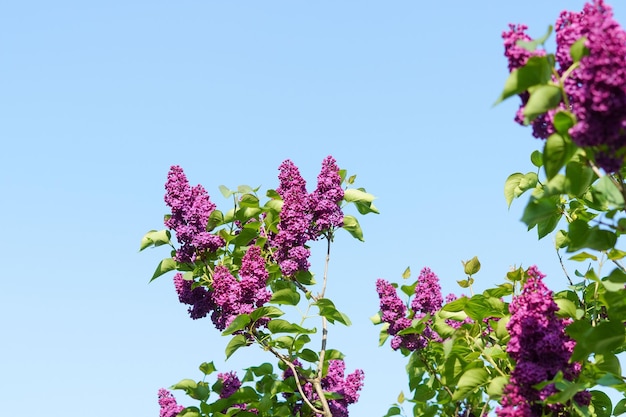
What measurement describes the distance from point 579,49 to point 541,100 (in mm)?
272

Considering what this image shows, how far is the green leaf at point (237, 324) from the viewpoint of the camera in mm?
5922

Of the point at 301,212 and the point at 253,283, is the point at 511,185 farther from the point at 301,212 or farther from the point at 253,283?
the point at 253,283

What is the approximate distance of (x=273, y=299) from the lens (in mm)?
6316

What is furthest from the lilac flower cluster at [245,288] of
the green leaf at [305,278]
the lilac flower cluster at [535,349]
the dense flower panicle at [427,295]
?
the lilac flower cluster at [535,349]

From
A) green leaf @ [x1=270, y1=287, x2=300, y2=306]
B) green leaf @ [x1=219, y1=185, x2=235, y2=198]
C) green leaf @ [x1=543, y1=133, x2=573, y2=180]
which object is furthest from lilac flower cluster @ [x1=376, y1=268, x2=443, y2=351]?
green leaf @ [x1=543, y1=133, x2=573, y2=180]

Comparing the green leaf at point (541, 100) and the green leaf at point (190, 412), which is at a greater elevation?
the green leaf at point (190, 412)

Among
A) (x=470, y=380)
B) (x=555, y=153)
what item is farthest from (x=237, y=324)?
(x=555, y=153)

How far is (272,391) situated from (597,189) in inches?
150

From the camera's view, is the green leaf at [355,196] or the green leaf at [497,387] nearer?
the green leaf at [497,387]

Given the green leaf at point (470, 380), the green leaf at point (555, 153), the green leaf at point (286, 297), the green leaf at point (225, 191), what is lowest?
the green leaf at point (470, 380)

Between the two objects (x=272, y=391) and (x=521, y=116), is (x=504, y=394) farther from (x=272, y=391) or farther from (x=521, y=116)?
(x=272, y=391)

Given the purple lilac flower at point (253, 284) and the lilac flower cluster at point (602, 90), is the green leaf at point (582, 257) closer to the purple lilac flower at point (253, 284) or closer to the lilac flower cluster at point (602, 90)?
the lilac flower cluster at point (602, 90)

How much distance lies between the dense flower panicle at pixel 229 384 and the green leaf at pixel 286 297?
1.44 meters

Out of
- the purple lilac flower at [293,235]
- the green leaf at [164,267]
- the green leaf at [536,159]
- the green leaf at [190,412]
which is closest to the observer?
the green leaf at [536,159]
